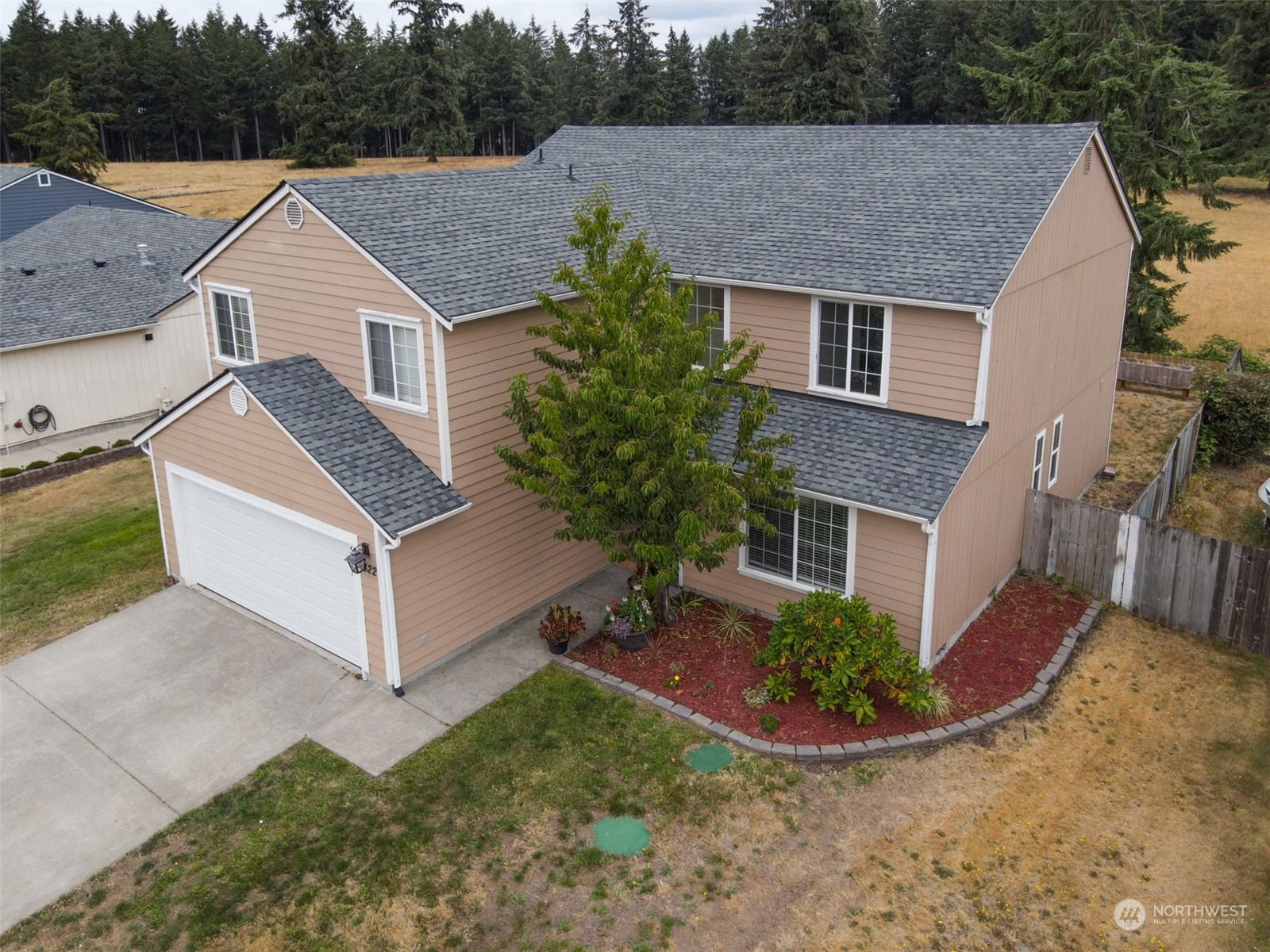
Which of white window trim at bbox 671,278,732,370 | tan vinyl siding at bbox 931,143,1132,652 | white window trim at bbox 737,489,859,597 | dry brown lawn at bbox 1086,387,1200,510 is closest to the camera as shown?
white window trim at bbox 737,489,859,597

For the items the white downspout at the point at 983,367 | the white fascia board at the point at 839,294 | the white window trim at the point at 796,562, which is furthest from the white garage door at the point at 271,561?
the white downspout at the point at 983,367

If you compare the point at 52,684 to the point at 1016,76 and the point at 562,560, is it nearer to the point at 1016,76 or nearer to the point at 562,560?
the point at 562,560

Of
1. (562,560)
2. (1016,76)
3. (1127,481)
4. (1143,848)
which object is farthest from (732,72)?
(1143,848)

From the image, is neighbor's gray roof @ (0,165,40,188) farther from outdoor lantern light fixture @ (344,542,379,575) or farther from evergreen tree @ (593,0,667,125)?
evergreen tree @ (593,0,667,125)

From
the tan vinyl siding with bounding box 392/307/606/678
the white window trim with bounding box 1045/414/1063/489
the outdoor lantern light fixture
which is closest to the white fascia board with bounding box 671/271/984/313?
the tan vinyl siding with bounding box 392/307/606/678

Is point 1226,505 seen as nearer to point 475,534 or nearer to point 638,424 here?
point 638,424
